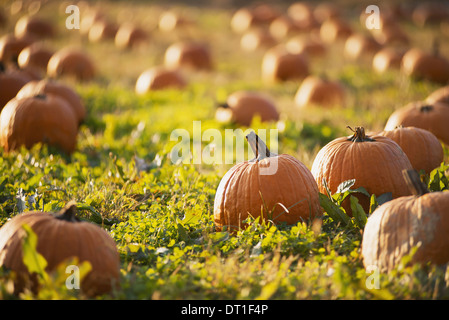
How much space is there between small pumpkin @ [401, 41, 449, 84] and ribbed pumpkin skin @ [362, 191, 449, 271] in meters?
8.37

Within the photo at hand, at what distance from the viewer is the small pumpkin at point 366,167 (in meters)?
3.72

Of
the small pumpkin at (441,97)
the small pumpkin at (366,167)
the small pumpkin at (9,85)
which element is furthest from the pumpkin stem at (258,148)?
the small pumpkin at (9,85)

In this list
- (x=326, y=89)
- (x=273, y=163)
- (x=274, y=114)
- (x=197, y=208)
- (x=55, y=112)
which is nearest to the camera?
(x=273, y=163)

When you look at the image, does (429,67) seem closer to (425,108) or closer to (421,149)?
(425,108)

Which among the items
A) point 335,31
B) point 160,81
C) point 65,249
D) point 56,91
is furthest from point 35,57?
point 335,31

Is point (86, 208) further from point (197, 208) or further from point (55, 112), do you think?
point (55, 112)

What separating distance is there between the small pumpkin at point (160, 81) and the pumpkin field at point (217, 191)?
0.15 feet

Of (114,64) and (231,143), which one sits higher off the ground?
(114,64)

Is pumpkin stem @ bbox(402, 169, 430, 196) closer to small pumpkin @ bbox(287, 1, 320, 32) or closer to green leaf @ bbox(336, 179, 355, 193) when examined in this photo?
green leaf @ bbox(336, 179, 355, 193)

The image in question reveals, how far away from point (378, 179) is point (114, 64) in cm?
948

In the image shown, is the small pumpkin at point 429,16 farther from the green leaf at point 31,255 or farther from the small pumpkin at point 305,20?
the green leaf at point 31,255
